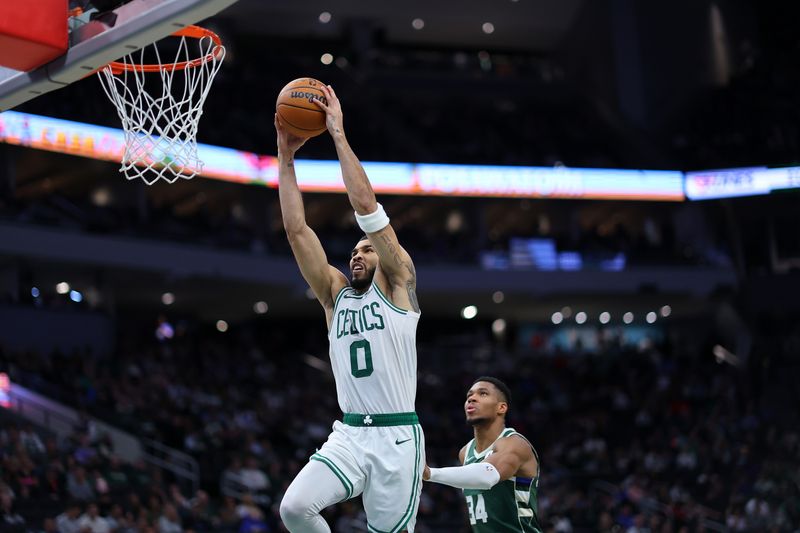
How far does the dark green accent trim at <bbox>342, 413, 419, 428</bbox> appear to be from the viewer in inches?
229

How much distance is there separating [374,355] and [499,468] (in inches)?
46.0

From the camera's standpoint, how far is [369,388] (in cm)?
584

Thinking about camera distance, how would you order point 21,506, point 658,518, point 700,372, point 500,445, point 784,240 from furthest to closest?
point 784,240 → point 700,372 → point 658,518 → point 21,506 → point 500,445

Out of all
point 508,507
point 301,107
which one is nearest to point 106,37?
point 301,107

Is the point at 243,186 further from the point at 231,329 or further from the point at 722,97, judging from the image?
the point at 722,97

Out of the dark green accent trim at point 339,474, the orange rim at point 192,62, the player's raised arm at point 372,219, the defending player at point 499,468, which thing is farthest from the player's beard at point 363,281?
the orange rim at point 192,62

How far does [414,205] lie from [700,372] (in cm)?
997

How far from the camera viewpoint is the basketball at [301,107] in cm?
609

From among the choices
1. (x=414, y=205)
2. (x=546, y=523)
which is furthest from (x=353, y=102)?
(x=546, y=523)

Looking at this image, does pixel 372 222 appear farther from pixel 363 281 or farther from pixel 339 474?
pixel 339 474

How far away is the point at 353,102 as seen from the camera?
33.0 meters

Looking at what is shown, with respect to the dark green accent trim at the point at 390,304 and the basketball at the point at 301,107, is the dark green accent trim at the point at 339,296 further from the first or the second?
the basketball at the point at 301,107

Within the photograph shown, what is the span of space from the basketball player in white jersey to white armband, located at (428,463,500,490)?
203mm

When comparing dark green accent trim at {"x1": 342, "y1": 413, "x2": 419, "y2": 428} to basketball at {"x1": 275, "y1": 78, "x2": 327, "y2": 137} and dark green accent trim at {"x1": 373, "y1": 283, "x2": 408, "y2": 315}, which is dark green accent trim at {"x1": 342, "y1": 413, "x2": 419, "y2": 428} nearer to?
dark green accent trim at {"x1": 373, "y1": 283, "x2": 408, "y2": 315}
